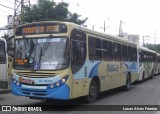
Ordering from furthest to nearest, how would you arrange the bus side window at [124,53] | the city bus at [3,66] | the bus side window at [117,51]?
the bus side window at [124,53], the bus side window at [117,51], the city bus at [3,66]

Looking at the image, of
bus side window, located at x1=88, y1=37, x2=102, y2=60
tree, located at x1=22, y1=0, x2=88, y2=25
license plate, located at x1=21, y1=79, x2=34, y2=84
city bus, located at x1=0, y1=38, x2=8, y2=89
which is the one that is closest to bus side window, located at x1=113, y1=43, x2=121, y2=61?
bus side window, located at x1=88, y1=37, x2=102, y2=60

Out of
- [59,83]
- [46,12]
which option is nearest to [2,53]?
[59,83]

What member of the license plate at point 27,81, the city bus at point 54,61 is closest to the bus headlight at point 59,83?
the city bus at point 54,61

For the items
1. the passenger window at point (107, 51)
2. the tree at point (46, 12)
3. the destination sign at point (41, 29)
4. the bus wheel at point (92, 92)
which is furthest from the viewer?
the tree at point (46, 12)

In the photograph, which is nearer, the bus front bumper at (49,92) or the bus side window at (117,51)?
the bus front bumper at (49,92)

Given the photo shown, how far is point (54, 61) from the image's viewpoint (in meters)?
10.4

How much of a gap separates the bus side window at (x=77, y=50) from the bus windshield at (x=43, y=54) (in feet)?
1.20

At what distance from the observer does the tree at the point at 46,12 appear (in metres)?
27.6

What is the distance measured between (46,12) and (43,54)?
17.8 metres

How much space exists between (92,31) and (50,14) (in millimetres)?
16148

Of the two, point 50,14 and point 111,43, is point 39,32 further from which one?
point 50,14

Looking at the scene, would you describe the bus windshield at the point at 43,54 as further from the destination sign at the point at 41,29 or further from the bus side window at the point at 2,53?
the bus side window at the point at 2,53

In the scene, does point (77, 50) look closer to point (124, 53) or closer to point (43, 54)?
point (43, 54)

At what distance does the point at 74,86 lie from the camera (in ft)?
35.1
